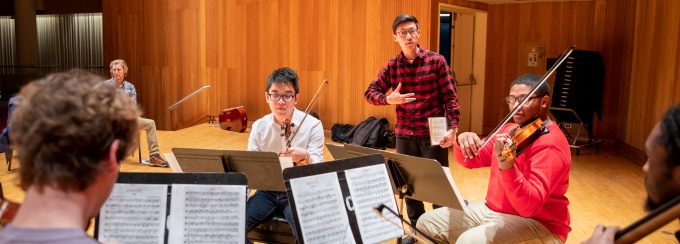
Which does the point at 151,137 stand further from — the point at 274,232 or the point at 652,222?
the point at 652,222

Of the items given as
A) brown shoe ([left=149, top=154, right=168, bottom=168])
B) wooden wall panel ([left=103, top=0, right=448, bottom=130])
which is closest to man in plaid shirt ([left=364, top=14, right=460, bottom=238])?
brown shoe ([left=149, top=154, right=168, bottom=168])

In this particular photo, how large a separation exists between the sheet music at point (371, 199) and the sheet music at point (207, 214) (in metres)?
0.46

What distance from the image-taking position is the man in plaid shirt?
399 centimetres

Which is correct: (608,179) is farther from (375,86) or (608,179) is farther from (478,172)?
(375,86)

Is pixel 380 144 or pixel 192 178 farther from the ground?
pixel 192 178

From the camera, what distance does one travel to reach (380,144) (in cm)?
794

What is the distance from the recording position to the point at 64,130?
1.17m

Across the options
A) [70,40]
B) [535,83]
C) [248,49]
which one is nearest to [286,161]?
[535,83]

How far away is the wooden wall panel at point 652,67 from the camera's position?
6.44m

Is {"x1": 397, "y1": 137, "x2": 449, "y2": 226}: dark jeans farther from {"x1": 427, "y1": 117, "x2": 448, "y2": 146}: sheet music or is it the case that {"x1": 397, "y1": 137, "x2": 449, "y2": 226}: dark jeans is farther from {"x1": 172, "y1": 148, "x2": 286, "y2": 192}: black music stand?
{"x1": 172, "y1": 148, "x2": 286, "y2": 192}: black music stand

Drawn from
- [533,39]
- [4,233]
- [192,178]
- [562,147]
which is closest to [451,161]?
[533,39]

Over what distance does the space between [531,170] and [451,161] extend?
4.66m

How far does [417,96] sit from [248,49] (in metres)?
5.85

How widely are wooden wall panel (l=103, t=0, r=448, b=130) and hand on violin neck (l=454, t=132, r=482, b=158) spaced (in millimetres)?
4966
